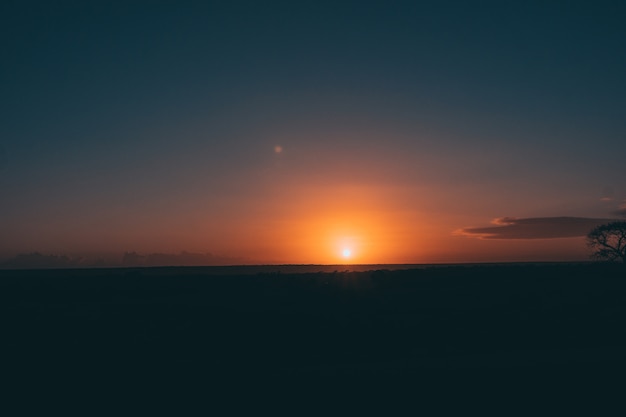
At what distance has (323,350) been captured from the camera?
17844 millimetres

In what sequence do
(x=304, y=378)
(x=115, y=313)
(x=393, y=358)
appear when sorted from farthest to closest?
(x=115, y=313) < (x=393, y=358) < (x=304, y=378)

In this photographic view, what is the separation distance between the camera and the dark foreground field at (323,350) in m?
12.1

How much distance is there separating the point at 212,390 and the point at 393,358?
6261mm

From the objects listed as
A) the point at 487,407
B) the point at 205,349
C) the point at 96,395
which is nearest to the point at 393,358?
the point at 487,407

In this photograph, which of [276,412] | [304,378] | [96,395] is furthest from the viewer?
[304,378]

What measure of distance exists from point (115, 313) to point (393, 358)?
1636 cm

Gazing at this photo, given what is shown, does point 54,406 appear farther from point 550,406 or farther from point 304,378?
point 550,406

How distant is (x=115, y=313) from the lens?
26.5 meters

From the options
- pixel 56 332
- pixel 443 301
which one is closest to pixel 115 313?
pixel 56 332

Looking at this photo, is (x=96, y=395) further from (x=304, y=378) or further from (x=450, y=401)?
(x=450, y=401)

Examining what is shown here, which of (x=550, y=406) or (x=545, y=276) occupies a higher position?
(x=545, y=276)

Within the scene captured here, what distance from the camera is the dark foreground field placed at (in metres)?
12.1

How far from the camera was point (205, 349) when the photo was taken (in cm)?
1823

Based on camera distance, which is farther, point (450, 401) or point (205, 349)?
point (205, 349)
